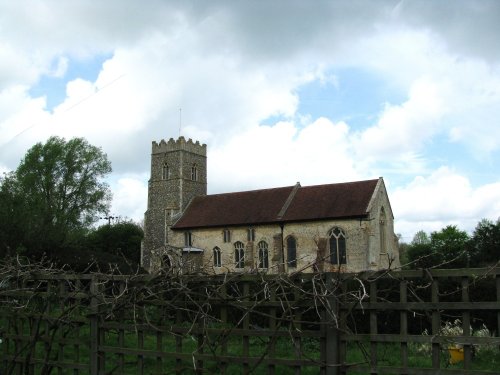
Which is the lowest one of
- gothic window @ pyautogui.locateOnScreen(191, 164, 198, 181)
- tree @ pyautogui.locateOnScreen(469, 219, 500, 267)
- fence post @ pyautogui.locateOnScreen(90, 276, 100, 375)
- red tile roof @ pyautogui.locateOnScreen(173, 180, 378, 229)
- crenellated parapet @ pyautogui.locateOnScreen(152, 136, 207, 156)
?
fence post @ pyautogui.locateOnScreen(90, 276, 100, 375)

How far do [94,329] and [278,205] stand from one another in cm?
3325

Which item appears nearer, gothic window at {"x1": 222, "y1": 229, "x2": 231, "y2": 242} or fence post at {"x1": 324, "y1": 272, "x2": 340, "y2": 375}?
fence post at {"x1": 324, "y1": 272, "x2": 340, "y2": 375}

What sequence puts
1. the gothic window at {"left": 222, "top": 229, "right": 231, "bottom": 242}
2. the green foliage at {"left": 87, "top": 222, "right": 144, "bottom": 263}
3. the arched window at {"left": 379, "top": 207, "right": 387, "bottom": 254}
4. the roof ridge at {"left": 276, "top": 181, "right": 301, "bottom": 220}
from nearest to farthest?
the arched window at {"left": 379, "top": 207, "right": 387, "bottom": 254} → the roof ridge at {"left": 276, "top": 181, "right": 301, "bottom": 220} → the gothic window at {"left": 222, "top": 229, "right": 231, "bottom": 242} → the green foliage at {"left": 87, "top": 222, "right": 144, "bottom": 263}

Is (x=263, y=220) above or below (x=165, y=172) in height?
below

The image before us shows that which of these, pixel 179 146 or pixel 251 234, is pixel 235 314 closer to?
pixel 251 234

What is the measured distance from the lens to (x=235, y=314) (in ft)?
21.1

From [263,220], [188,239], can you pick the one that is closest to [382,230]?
[263,220]

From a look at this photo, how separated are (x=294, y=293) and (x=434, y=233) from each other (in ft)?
198

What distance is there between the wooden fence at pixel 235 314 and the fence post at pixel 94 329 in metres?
0.01

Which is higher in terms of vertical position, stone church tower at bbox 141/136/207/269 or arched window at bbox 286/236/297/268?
stone church tower at bbox 141/136/207/269

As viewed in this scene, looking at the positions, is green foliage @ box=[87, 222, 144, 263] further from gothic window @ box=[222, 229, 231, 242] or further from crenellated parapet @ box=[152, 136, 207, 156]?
gothic window @ box=[222, 229, 231, 242]

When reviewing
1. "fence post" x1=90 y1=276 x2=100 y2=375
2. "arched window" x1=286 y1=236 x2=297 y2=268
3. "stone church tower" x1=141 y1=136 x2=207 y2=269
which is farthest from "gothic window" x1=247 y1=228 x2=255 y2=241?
"fence post" x1=90 y1=276 x2=100 y2=375

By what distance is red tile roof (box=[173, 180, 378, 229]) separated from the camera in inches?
1403

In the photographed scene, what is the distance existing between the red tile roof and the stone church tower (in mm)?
1379
